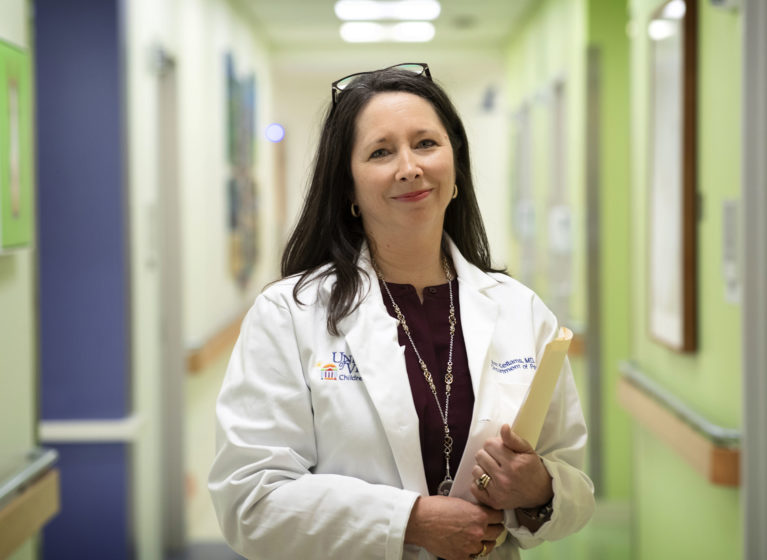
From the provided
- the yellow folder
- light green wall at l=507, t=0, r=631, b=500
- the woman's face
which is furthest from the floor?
the woman's face

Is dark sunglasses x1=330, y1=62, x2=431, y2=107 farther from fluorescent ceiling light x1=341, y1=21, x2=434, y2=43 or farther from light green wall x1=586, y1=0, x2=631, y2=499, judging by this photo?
fluorescent ceiling light x1=341, y1=21, x2=434, y2=43

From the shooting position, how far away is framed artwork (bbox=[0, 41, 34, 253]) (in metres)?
2.53

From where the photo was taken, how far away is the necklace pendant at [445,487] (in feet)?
5.57

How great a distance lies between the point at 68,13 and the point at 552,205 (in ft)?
12.9

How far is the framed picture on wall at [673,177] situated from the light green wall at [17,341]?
7.23 feet

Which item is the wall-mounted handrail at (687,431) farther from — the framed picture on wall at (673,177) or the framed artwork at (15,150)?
the framed artwork at (15,150)

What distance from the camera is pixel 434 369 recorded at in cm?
176

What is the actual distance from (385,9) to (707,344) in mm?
4303

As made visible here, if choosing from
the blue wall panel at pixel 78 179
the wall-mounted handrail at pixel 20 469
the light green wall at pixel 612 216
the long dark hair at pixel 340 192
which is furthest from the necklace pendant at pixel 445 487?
the light green wall at pixel 612 216

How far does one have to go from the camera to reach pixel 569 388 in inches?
71.3

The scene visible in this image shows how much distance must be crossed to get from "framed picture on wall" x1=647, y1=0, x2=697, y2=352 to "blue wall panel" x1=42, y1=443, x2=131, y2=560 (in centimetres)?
231

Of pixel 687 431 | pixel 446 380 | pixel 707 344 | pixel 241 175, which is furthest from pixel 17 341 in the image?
pixel 241 175

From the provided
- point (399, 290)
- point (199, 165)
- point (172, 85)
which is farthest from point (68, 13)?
point (399, 290)

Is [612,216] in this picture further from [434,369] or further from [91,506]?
[434,369]
